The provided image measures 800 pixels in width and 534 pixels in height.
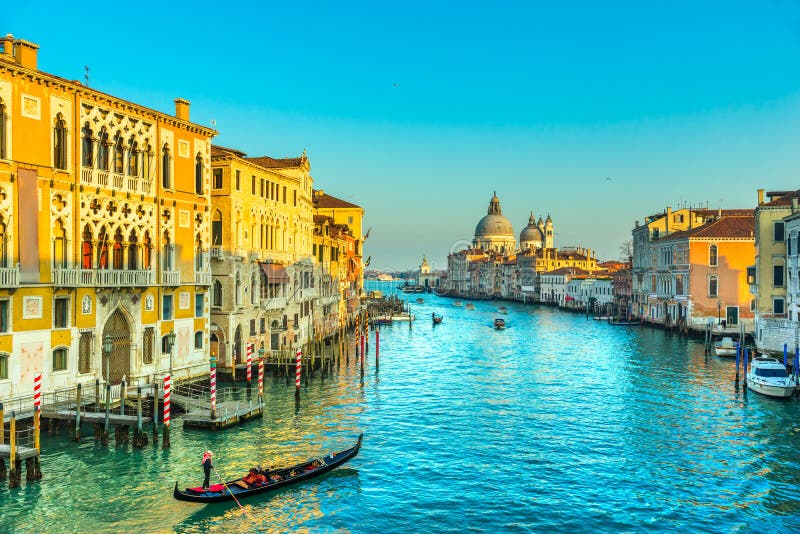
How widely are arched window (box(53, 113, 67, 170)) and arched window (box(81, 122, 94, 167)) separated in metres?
0.77

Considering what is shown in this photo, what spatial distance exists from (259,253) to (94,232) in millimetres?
10801

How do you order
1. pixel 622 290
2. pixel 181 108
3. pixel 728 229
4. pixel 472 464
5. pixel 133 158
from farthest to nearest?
1. pixel 622 290
2. pixel 728 229
3. pixel 181 108
4. pixel 133 158
5. pixel 472 464

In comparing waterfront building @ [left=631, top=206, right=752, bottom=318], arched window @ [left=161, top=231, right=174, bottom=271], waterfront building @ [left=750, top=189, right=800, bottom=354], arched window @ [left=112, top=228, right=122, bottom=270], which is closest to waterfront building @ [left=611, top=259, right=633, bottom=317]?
waterfront building @ [left=631, top=206, right=752, bottom=318]

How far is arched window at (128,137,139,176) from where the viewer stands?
23.0m

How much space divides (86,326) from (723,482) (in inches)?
720

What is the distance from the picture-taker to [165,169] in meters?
24.7

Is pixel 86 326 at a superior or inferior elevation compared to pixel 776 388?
superior

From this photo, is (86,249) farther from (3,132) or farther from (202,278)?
(202,278)

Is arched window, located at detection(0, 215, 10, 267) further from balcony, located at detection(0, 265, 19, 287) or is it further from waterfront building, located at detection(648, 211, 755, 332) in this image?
waterfront building, located at detection(648, 211, 755, 332)

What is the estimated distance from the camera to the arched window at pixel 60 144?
65.6 feet

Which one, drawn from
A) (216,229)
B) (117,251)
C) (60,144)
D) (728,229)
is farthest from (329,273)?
(728,229)

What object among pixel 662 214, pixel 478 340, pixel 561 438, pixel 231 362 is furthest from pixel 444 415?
pixel 662 214

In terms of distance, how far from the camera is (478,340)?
55.3 metres

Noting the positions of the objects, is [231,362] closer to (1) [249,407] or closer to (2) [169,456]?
(1) [249,407]
